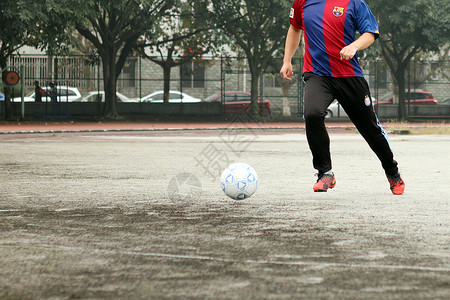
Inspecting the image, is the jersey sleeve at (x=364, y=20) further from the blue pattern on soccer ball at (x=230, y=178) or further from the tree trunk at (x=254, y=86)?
the tree trunk at (x=254, y=86)

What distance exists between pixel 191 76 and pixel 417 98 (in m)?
12.1

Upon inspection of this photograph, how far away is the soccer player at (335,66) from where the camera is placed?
7.52 metres

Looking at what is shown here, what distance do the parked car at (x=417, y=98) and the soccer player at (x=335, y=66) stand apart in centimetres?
3330

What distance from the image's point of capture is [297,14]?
25.8 feet

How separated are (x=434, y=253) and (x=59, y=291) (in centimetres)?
235

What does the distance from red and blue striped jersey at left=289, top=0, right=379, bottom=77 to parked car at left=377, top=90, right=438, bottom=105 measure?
110ft

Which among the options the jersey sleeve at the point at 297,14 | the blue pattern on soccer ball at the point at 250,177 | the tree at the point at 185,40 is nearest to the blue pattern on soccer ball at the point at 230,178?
the blue pattern on soccer ball at the point at 250,177

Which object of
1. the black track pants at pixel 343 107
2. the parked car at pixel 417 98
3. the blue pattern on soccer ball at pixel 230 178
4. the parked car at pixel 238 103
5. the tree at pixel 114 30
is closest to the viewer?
the blue pattern on soccer ball at pixel 230 178

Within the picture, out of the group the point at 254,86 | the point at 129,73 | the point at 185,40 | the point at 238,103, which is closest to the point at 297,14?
the point at 254,86

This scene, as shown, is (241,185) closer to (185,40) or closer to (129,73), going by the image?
(185,40)

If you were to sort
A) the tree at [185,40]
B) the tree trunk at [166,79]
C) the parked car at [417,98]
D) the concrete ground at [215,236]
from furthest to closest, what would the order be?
the parked car at [417,98] → the tree trunk at [166,79] → the tree at [185,40] → the concrete ground at [215,236]

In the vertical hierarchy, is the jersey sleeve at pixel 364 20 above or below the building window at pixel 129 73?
below

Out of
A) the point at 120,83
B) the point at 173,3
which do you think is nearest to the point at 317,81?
the point at 173,3

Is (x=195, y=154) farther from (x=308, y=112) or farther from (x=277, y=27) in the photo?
→ (x=277, y=27)
